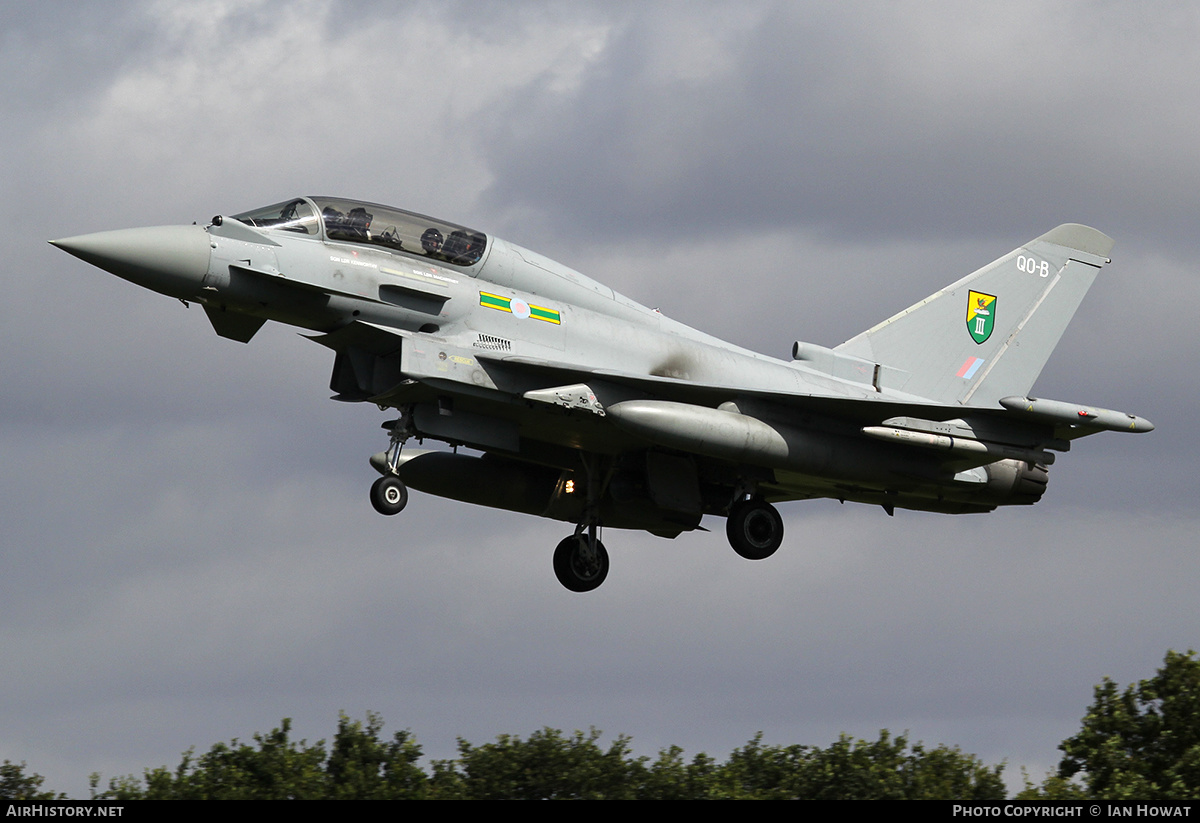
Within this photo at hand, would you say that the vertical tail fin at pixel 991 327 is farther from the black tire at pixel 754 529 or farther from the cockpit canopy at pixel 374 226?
the cockpit canopy at pixel 374 226

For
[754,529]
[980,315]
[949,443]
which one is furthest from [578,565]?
[980,315]

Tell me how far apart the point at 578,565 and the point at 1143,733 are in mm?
13519

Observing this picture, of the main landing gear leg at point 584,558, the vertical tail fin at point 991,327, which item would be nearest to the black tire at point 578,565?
the main landing gear leg at point 584,558

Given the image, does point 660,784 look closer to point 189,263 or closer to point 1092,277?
point 1092,277

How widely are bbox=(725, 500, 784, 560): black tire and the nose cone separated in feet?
27.7

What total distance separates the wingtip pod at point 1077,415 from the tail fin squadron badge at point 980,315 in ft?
14.8

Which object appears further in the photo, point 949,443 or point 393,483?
point 949,443

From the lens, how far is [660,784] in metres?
31.8

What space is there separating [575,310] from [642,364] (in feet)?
3.97

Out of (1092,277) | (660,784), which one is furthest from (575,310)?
(660,784)

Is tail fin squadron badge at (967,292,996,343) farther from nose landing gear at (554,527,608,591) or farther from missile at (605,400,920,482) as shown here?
nose landing gear at (554,527,608,591)

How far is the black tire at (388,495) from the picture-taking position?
2011 cm

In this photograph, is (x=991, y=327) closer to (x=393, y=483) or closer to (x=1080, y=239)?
(x=1080, y=239)

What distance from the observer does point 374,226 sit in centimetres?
2059
